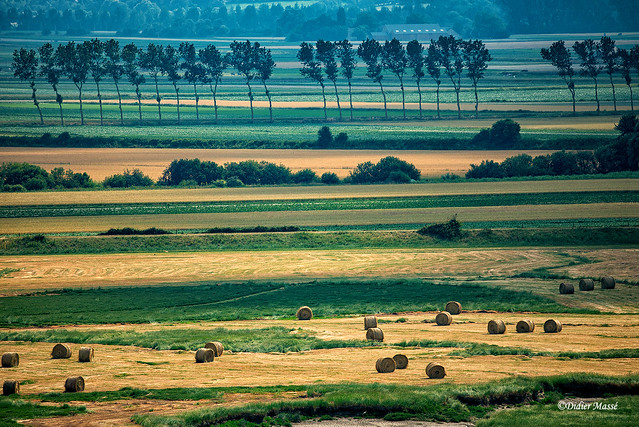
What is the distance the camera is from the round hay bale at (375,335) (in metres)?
40.6

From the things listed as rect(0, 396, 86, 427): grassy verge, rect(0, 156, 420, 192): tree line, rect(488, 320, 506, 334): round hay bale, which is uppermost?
rect(0, 156, 420, 192): tree line

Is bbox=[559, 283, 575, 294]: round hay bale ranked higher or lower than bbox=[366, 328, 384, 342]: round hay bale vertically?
lower

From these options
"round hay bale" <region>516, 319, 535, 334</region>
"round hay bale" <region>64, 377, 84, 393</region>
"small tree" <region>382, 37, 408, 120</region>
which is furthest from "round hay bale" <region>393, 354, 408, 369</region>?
"small tree" <region>382, 37, 408, 120</region>

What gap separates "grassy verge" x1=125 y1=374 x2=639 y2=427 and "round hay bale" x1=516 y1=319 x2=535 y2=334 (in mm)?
9687

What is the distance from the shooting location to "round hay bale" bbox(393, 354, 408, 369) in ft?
115

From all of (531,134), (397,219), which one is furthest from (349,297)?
(531,134)

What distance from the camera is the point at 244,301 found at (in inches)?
2110

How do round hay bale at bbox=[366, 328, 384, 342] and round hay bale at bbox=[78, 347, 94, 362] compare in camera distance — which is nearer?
round hay bale at bbox=[78, 347, 94, 362]

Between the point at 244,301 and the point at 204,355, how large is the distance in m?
16.5

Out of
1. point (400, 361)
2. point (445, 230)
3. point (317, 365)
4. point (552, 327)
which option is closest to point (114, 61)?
point (445, 230)

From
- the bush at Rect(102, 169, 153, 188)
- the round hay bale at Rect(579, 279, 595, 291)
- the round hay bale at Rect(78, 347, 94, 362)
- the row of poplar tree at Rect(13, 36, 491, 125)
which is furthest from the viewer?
the row of poplar tree at Rect(13, 36, 491, 125)

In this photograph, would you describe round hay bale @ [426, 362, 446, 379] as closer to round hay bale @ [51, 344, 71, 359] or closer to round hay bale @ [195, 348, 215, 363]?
round hay bale @ [195, 348, 215, 363]

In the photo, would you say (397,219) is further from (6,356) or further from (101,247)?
(6,356)

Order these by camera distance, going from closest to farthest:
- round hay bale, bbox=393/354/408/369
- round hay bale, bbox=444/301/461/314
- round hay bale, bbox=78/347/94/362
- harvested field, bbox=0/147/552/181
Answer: round hay bale, bbox=393/354/408/369 → round hay bale, bbox=78/347/94/362 → round hay bale, bbox=444/301/461/314 → harvested field, bbox=0/147/552/181
